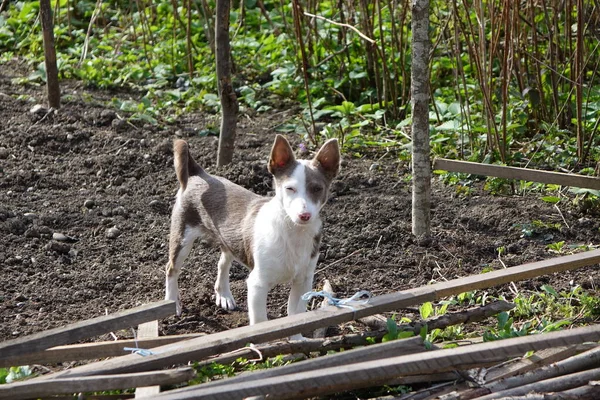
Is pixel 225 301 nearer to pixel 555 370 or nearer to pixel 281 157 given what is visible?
pixel 281 157

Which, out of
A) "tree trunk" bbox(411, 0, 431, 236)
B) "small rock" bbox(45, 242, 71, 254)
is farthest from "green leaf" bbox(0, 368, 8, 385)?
"tree trunk" bbox(411, 0, 431, 236)

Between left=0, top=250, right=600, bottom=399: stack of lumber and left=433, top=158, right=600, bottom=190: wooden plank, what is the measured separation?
2.43 m

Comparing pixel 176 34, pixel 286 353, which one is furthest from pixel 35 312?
pixel 176 34

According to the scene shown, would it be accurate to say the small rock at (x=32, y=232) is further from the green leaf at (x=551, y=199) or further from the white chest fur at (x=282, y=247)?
the green leaf at (x=551, y=199)

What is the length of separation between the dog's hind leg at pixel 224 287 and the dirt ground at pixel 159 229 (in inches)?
2.7

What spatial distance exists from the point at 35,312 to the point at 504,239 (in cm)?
317

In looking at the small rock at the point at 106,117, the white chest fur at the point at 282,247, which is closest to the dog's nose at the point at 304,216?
the white chest fur at the point at 282,247

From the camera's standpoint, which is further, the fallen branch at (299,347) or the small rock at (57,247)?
the small rock at (57,247)

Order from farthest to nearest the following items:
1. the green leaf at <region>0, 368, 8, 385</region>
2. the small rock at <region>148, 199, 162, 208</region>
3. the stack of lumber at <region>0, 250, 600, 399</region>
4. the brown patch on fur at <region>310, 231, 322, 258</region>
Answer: the small rock at <region>148, 199, 162, 208</region> → the brown patch on fur at <region>310, 231, 322, 258</region> → the green leaf at <region>0, 368, 8, 385</region> → the stack of lumber at <region>0, 250, 600, 399</region>

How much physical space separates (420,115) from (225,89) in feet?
6.32

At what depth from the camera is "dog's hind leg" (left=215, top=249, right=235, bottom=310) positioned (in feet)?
19.3

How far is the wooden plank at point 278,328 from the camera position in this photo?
3930 mm

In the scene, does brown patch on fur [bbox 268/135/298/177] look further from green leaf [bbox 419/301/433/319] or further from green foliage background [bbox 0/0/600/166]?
green foliage background [bbox 0/0/600/166]

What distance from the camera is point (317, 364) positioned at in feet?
12.5
